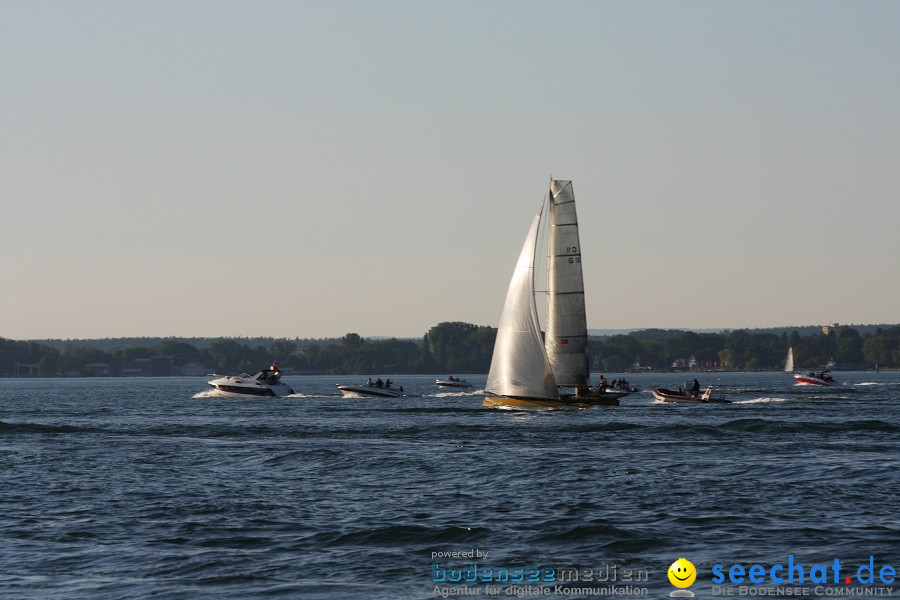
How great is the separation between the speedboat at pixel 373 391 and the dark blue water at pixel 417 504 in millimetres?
51338

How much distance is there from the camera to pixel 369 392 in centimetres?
12069

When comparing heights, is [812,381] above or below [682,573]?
above

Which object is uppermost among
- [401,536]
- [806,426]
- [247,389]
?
[247,389]

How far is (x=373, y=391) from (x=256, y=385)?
11565 mm

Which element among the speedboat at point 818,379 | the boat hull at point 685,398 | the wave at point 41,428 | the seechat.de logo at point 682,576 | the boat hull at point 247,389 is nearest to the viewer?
the seechat.de logo at point 682,576

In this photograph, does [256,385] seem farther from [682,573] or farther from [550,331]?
[682,573]

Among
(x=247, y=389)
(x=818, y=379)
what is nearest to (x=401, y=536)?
(x=247, y=389)

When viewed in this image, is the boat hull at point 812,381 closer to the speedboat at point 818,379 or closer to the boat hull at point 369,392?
the speedboat at point 818,379

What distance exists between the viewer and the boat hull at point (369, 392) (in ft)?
390

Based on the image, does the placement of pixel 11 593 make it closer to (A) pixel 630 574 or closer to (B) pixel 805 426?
(A) pixel 630 574

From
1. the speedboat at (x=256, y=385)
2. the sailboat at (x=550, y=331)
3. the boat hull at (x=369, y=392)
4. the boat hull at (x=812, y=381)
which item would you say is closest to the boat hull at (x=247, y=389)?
the speedboat at (x=256, y=385)

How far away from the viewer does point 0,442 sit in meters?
62.0

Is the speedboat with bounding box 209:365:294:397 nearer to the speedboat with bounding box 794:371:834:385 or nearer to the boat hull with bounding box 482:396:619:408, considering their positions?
the boat hull with bounding box 482:396:619:408

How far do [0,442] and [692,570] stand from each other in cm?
4400
